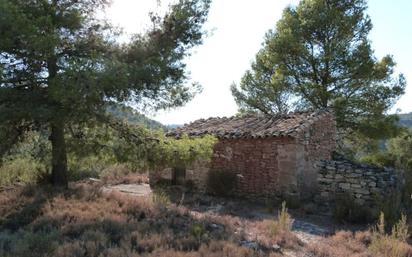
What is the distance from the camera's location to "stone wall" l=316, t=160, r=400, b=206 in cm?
1341

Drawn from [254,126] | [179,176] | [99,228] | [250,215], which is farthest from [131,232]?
[179,176]

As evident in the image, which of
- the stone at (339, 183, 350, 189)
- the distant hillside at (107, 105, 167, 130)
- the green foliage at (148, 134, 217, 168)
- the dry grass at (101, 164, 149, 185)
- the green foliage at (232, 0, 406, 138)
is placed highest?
the green foliage at (232, 0, 406, 138)

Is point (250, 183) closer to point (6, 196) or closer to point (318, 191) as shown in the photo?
point (318, 191)

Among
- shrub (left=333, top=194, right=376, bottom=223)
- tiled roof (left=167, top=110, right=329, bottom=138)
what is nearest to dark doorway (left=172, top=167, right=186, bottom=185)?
tiled roof (left=167, top=110, right=329, bottom=138)

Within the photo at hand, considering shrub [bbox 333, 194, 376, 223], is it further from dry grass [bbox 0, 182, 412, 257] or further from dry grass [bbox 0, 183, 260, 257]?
dry grass [bbox 0, 183, 260, 257]

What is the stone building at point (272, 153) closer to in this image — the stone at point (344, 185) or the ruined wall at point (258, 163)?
the ruined wall at point (258, 163)

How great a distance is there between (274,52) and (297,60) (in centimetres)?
136

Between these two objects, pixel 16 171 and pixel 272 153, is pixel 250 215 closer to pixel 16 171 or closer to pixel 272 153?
pixel 272 153

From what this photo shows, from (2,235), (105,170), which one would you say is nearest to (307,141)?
(2,235)

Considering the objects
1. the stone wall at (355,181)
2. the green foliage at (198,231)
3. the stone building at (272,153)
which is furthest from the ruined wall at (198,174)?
the green foliage at (198,231)

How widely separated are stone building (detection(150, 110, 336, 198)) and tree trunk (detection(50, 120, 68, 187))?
6.59 m

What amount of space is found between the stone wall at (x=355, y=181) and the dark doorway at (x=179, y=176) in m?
5.75

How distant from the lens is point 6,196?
10.6 m

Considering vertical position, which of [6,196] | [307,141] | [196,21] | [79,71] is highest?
[196,21]
